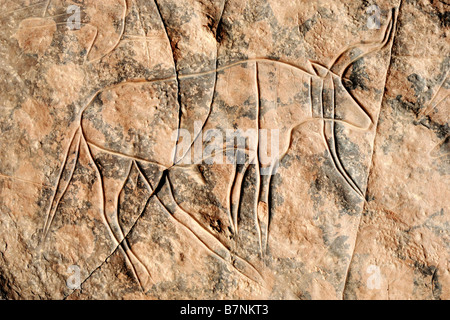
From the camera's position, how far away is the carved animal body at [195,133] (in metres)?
2.07

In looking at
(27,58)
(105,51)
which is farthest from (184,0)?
(27,58)

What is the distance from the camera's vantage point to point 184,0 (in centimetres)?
215

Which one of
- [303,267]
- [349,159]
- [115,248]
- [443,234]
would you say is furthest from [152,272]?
[443,234]

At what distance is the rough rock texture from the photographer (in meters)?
2.04

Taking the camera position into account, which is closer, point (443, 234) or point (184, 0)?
point (443, 234)

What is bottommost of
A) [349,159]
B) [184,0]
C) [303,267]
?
[303,267]

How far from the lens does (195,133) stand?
2.11m

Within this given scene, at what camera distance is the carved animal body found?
2074 mm

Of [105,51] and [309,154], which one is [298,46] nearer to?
[309,154]

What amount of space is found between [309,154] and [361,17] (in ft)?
2.27

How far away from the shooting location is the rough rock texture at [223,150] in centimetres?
204

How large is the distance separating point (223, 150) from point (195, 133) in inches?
6.2

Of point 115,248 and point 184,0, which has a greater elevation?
point 184,0

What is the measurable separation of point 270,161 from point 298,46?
0.57m
